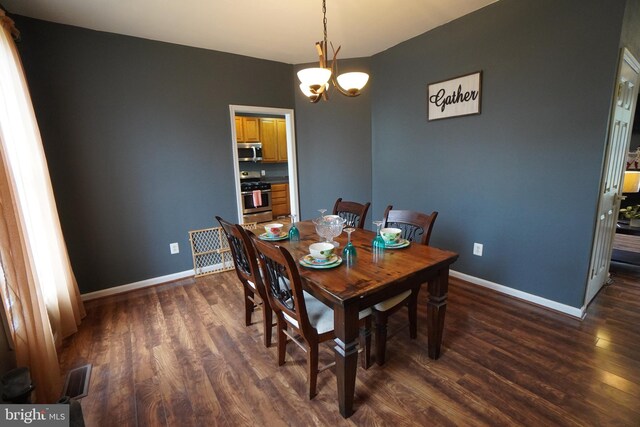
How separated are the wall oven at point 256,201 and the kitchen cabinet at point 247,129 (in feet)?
3.09

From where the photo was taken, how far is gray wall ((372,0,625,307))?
6.86 ft

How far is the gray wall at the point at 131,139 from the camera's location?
2590mm

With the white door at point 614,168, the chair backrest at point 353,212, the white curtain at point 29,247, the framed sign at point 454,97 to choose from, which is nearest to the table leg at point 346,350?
the chair backrest at point 353,212

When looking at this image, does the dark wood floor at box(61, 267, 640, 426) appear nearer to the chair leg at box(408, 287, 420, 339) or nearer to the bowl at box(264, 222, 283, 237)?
the chair leg at box(408, 287, 420, 339)

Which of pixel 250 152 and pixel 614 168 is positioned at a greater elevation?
pixel 250 152

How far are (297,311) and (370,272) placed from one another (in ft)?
1.42

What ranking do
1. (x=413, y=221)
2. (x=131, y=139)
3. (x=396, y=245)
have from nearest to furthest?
(x=396, y=245)
(x=413, y=221)
(x=131, y=139)

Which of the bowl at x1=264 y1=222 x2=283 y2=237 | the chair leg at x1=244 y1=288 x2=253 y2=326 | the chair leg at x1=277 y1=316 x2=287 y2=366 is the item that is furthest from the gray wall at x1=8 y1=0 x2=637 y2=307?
the chair leg at x1=277 y1=316 x2=287 y2=366

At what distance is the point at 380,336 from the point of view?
1795 millimetres

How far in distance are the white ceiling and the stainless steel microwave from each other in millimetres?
2909

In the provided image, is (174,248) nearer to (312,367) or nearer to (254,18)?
(312,367)

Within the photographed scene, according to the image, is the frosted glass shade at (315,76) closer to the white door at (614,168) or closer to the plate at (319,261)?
the plate at (319,261)

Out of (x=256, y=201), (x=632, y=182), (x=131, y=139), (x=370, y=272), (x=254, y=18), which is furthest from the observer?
(x=256, y=201)

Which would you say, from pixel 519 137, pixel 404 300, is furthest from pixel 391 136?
pixel 404 300
